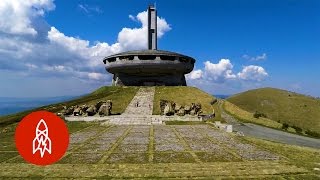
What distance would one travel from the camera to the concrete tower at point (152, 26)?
68.6 m

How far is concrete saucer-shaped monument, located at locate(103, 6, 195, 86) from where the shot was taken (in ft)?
191

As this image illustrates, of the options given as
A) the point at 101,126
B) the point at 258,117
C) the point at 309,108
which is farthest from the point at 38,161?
the point at 309,108

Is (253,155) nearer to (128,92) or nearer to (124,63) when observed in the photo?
(128,92)

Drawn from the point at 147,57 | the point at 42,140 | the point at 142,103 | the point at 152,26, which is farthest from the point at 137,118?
the point at 152,26

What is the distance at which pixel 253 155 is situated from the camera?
704 inches

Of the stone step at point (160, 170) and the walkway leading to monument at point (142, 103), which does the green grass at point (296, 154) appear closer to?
the stone step at point (160, 170)

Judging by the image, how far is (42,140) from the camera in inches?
281

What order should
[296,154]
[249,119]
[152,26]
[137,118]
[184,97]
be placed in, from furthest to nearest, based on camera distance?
1. [152,26]
2. [184,97]
3. [249,119]
4. [137,118]
5. [296,154]

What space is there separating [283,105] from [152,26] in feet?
146

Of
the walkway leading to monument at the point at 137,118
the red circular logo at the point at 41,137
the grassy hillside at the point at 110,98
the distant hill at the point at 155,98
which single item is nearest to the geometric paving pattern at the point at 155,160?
the red circular logo at the point at 41,137

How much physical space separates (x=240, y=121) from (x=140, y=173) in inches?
1039

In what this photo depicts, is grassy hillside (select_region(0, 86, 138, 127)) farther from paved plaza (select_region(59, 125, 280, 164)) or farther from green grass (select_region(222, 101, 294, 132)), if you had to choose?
paved plaza (select_region(59, 125, 280, 164))

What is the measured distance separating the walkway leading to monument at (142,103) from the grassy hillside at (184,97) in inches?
29.9

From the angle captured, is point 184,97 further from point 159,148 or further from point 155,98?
point 159,148
